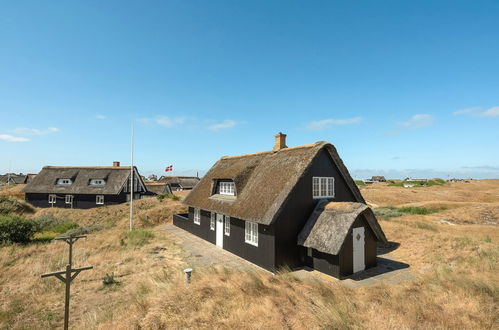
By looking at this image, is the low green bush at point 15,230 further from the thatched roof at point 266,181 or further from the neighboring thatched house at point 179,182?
the neighboring thatched house at point 179,182

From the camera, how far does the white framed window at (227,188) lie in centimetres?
1850

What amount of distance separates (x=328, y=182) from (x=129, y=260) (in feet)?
43.8

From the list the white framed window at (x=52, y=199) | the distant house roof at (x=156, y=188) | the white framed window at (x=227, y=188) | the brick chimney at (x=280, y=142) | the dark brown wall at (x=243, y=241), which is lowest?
the dark brown wall at (x=243, y=241)

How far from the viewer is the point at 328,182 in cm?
1586

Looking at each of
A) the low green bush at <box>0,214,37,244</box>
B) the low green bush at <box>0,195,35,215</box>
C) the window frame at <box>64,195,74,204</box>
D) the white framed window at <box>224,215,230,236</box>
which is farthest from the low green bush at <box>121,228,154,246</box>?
the low green bush at <box>0,195,35,215</box>

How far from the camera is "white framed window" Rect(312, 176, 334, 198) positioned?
15.1 m

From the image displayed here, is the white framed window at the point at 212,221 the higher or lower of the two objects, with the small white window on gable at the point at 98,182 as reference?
lower

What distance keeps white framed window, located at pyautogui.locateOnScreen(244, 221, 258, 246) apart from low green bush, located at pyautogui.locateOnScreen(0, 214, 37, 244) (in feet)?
60.3

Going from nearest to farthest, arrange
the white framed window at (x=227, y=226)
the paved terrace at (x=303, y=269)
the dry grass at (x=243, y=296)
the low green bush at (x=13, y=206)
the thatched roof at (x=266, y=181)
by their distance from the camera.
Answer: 1. the dry grass at (x=243, y=296)
2. the paved terrace at (x=303, y=269)
3. the thatched roof at (x=266, y=181)
4. the white framed window at (x=227, y=226)
5. the low green bush at (x=13, y=206)

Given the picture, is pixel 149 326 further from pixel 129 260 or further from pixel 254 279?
pixel 129 260

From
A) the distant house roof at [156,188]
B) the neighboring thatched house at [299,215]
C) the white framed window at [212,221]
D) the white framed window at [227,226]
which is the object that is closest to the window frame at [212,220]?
the white framed window at [212,221]

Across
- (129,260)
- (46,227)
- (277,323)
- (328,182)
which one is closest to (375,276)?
(328,182)

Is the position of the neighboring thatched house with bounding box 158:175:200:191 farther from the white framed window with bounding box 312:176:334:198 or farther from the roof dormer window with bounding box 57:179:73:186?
the white framed window with bounding box 312:176:334:198

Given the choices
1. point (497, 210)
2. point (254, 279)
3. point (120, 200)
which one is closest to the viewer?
point (254, 279)
